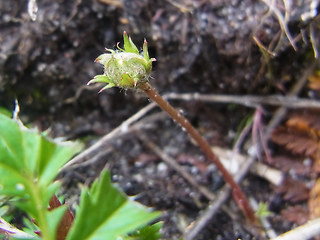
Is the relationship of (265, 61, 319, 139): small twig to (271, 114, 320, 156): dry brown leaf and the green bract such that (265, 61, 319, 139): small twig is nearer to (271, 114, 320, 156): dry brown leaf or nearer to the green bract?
(271, 114, 320, 156): dry brown leaf

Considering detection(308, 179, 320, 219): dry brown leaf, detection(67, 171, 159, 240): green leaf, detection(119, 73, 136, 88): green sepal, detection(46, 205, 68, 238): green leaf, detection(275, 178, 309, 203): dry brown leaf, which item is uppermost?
detection(119, 73, 136, 88): green sepal

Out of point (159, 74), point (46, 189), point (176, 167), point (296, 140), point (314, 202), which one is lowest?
point (314, 202)

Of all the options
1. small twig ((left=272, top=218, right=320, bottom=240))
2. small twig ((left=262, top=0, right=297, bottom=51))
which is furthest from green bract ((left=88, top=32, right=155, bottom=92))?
small twig ((left=262, top=0, right=297, bottom=51))

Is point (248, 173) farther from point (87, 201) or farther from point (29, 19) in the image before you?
point (29, 19)

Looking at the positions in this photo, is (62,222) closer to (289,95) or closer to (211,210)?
(211,210)

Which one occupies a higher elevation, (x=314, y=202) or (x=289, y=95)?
(x=289, y=95)

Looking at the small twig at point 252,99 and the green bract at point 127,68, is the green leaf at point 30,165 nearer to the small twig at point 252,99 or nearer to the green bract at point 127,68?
the green bract at point 127,68

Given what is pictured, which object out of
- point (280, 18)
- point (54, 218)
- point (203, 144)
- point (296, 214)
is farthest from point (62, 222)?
point (280, 18)
